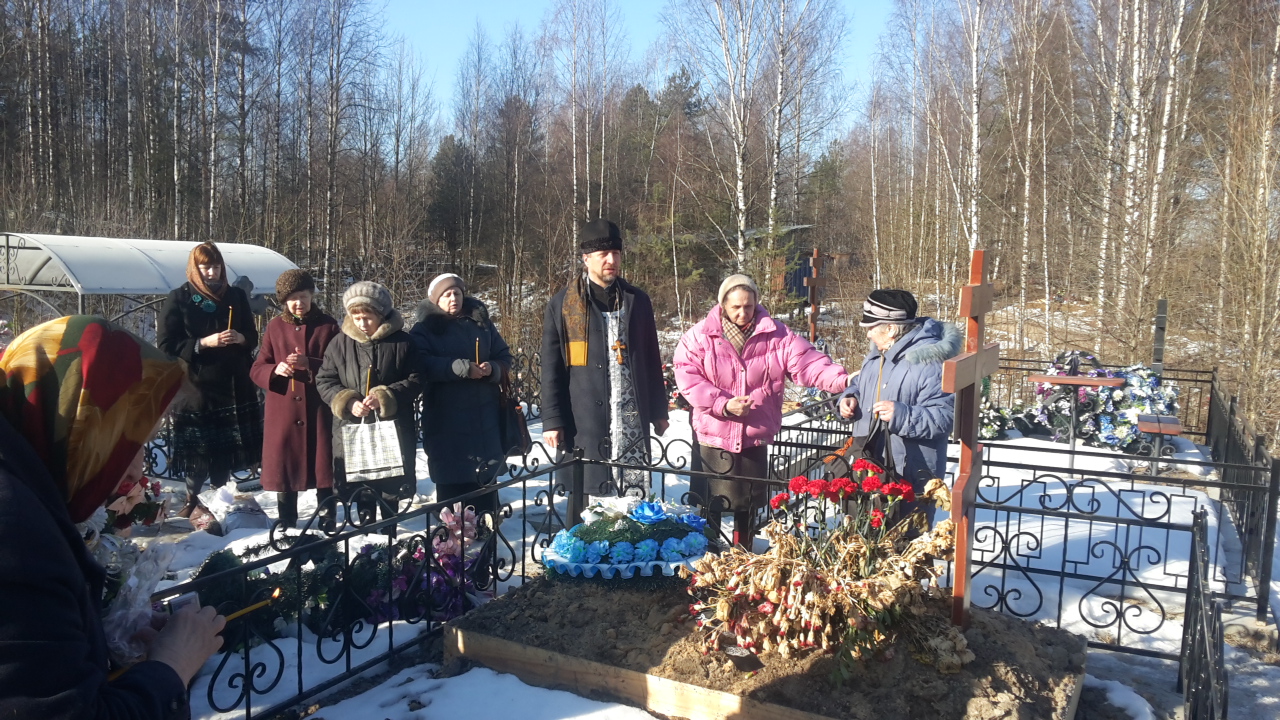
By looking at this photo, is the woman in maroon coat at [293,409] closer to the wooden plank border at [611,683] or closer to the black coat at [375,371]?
the black coat at [375,371]

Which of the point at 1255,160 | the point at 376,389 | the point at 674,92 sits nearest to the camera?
the point at 376,389

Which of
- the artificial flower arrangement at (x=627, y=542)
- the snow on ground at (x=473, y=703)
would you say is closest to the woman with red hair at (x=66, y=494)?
the snow on ground at (x=473, y=703)

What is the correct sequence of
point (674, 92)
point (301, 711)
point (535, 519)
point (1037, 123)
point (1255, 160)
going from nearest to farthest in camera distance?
point (301, 711)
point (535, 519)
point (1255, 160)
point (1037, 123)
point (674, 92)

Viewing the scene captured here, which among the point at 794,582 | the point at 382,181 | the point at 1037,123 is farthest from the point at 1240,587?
the point at 382,181

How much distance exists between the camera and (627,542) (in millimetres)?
3600

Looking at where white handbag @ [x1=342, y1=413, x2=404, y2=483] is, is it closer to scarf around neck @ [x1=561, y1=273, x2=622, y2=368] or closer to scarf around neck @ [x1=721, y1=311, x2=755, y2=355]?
scarf around neck @ [x1=561, y1=273, x2=622, y2=368]

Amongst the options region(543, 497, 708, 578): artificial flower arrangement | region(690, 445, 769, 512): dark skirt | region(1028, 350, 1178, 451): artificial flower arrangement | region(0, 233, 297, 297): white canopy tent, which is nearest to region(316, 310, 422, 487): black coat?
region(543, 497, 708, 578): artificial flower arrangement

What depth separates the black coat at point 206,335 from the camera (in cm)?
509

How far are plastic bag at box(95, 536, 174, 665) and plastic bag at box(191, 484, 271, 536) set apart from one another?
3485mm

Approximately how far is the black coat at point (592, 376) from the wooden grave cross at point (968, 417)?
1.78m

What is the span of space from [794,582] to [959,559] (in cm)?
69

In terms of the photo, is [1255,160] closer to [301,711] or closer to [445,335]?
[445,335]

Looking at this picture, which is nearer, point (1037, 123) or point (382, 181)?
point (1037, 123)

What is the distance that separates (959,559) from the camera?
10.0 feet
